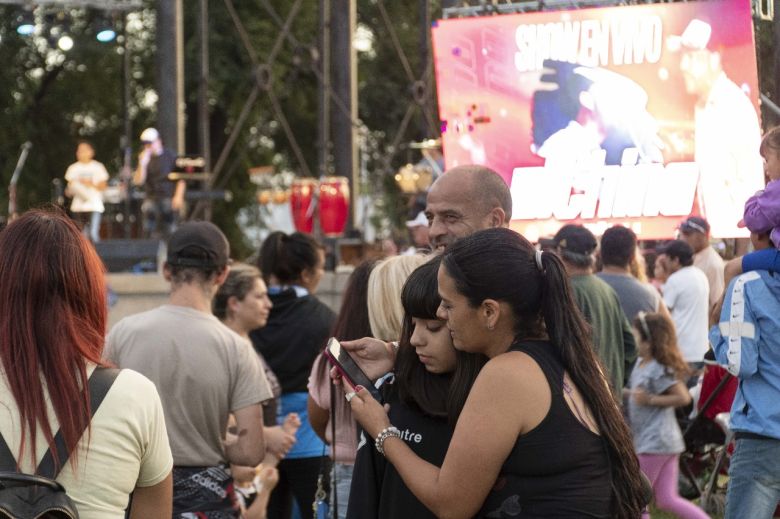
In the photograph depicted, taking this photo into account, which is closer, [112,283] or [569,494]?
[569,494]

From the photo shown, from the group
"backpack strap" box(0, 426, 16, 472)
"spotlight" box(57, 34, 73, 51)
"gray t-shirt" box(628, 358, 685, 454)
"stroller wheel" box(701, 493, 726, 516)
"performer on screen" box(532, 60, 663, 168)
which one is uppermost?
"spotlight" box(57, 34, 73, 51)

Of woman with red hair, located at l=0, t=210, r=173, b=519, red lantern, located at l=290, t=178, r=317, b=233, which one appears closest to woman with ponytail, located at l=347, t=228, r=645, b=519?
woman with red hair, located at l=0, t=210, r=173, b=519

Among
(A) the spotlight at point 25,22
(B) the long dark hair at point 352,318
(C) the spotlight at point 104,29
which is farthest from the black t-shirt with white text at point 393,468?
(A) the spotlight at point 25,22

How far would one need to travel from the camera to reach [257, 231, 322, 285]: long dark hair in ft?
21.7

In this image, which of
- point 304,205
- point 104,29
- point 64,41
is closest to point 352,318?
point 104,29

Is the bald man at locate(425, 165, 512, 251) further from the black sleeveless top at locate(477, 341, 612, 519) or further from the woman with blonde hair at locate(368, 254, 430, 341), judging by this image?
the black sleeveless top at locate(477, 341, 612, 519)

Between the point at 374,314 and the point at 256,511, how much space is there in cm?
232

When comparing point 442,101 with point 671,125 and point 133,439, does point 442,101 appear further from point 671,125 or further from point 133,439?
point 133,439

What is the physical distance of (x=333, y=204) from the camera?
67.5 feet

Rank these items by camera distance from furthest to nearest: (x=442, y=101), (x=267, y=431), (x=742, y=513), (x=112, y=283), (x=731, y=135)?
(x=112, y=283) → (x=442, y=101) → (x=731, y=135) → (x=267, y=431) → (x=742, y=513)

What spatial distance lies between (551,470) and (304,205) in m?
19.1

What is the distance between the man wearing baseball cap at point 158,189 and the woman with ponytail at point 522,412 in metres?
14.6

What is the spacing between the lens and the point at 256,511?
6.12 metres

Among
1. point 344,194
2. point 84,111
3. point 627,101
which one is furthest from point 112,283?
point 84,111
